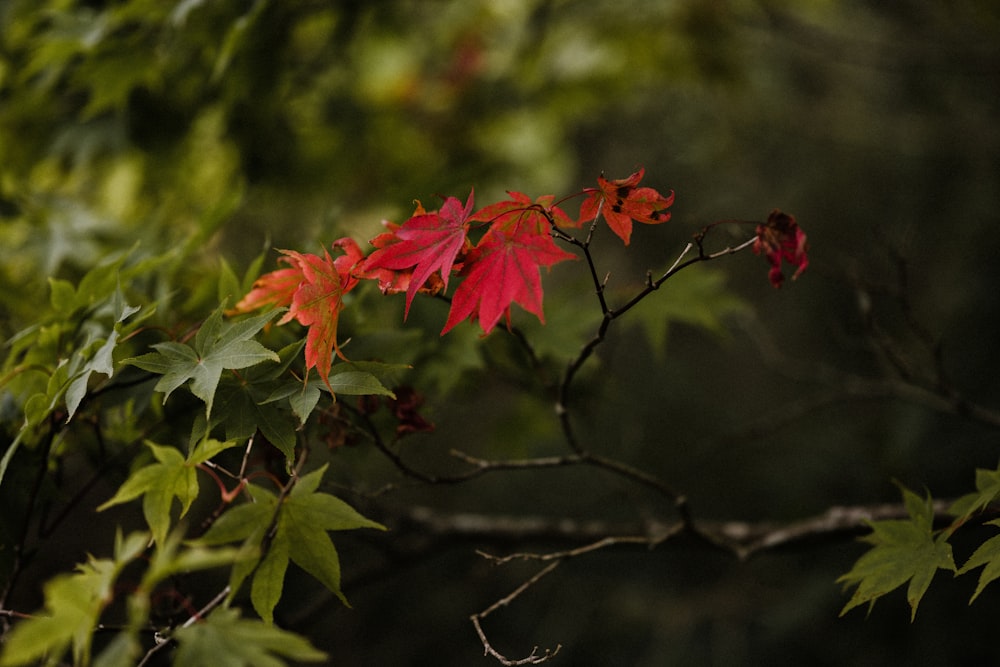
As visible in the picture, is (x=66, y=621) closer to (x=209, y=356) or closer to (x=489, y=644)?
(x=209, y=356)

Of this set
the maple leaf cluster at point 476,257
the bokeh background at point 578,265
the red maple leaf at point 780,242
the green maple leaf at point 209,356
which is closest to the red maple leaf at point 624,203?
the maple leaf cluster at point 476,257

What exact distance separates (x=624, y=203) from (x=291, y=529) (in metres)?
0.54

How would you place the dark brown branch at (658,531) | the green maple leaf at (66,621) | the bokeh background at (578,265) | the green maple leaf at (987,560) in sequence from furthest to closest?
the bokeh background at (578,265), the dark brown branch at (658,531), the green maple leaf at (987,560), the green maple leaf at (66,621)

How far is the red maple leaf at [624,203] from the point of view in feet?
2.59

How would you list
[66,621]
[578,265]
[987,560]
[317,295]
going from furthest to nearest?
[578,265] < [317,295] < [987,560] < [66,621]

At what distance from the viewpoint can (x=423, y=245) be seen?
0.81 meters

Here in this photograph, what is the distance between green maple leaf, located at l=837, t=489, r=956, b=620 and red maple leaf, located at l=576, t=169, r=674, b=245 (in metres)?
0.45

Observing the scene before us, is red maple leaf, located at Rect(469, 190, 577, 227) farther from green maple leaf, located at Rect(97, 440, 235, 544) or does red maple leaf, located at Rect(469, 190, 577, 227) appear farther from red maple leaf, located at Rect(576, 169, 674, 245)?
green maple leaf, located at Rect(97, 440, 235, 544)

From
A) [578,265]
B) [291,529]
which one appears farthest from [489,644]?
[578,265]

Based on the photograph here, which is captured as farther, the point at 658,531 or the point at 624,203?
the point at 658,531

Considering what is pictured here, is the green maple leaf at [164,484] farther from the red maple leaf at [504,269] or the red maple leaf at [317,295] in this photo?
the red maple leaf at [504,269]

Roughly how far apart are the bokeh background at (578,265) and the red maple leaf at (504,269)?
250 mm

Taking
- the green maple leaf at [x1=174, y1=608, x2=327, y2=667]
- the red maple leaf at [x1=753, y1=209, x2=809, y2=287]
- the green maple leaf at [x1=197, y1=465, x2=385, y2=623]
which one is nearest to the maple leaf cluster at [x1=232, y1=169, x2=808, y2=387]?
the red maple leaf at [x1=753, y1=209, x2=809, y2=287]

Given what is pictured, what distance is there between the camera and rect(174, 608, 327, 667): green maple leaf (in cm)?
59
